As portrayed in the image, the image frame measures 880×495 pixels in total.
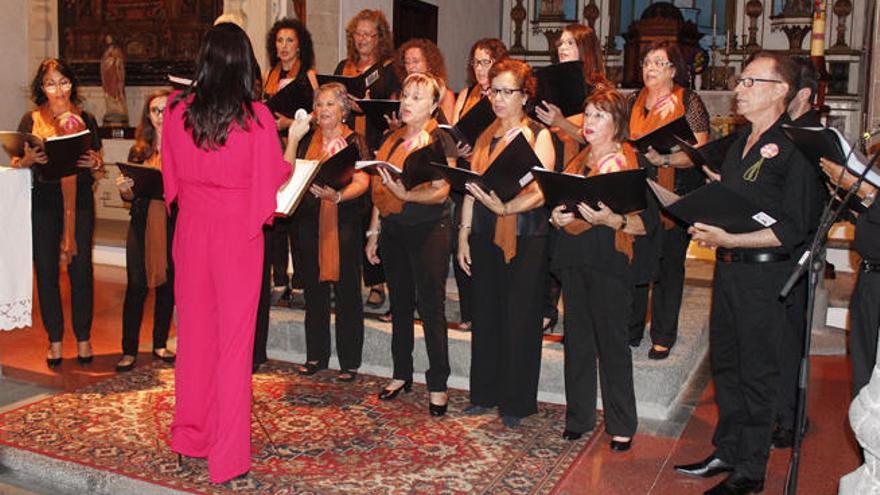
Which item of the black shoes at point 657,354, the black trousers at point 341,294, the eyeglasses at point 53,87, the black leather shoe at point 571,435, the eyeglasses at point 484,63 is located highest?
the eyeglasses at point 484,63

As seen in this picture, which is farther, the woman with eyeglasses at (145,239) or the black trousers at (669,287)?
the woman with eyeglasses at (145,239)

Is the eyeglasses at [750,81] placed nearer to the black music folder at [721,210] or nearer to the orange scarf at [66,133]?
the black music folder at [721,210]

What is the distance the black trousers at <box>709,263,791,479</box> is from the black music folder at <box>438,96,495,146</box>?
4.40 feet

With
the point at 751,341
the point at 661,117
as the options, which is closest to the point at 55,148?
the point at 661,117

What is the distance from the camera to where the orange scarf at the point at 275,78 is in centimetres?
545

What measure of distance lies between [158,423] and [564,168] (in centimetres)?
225

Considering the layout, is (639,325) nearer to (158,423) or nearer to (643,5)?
(158,423)

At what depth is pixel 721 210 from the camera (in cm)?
329

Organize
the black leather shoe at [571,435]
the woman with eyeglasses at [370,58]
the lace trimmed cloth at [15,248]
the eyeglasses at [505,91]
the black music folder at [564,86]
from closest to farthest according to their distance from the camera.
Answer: the eyeglasses at [505,91] → the black leather shoe at [571,435] → the black music folder at [564,86] → the lace trimmed cloth at [15,248] → the woman with eyeglasses at [370,58]

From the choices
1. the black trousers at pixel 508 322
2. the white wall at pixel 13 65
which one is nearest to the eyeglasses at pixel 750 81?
the black trousers at pixel 508 322

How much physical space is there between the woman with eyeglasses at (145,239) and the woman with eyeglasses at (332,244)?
763 mm

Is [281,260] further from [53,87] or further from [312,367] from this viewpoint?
[53,87]

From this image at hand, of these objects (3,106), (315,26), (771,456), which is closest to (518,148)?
(771,456)

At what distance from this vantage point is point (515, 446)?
3.98 metres
